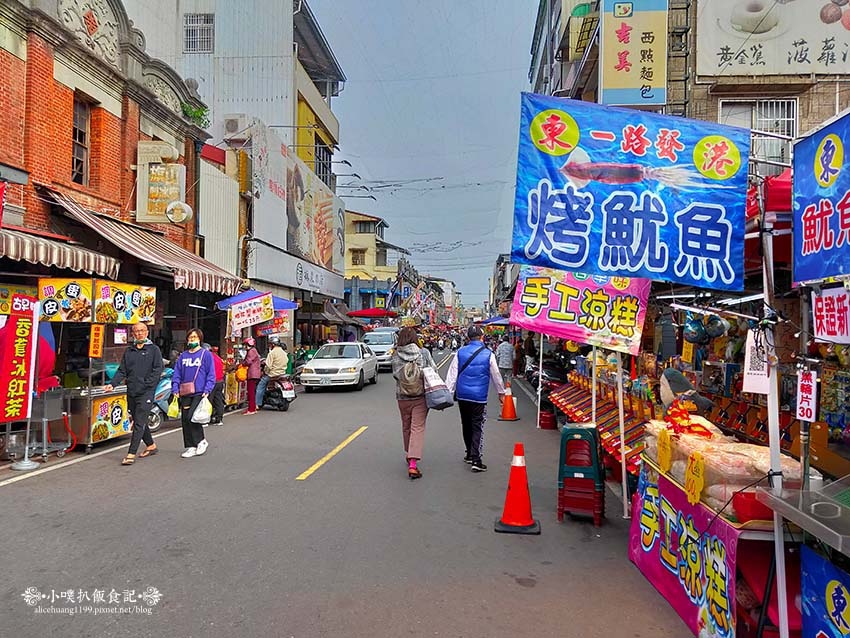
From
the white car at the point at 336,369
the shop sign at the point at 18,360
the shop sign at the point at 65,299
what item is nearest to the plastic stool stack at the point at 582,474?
the shop sign at the point at 18,360

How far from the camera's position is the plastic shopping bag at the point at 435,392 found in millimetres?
7796

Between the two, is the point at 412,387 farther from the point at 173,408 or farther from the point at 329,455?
the point at 173,408

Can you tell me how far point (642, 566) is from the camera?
16.3 ft

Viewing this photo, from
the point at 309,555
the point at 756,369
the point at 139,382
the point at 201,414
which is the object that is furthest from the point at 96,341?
the point at 756,369

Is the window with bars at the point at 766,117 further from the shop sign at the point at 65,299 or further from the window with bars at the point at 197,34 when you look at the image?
the window with bars at the point at 197,34

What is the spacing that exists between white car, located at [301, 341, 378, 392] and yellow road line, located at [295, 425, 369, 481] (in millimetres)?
7202

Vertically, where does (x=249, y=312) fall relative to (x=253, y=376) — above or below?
above

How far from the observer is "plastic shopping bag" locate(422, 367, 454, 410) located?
7796 millimetres

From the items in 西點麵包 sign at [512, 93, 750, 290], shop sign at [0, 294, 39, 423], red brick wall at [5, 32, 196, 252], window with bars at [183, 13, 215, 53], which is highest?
window with bars at [183, 13, 215, 53]

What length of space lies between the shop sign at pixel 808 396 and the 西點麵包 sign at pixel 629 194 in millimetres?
1024

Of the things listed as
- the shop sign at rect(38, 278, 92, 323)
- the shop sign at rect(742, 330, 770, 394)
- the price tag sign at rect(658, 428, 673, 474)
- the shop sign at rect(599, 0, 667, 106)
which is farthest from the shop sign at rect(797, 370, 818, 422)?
the shop sign at rect(599, 0, 667, 106)

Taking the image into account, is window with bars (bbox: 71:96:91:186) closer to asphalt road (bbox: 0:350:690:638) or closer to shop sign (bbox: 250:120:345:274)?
asphalt road (bbox: 0:350:690:638)

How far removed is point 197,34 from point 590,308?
30032 millimetres

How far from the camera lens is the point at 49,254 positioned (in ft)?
34.4
